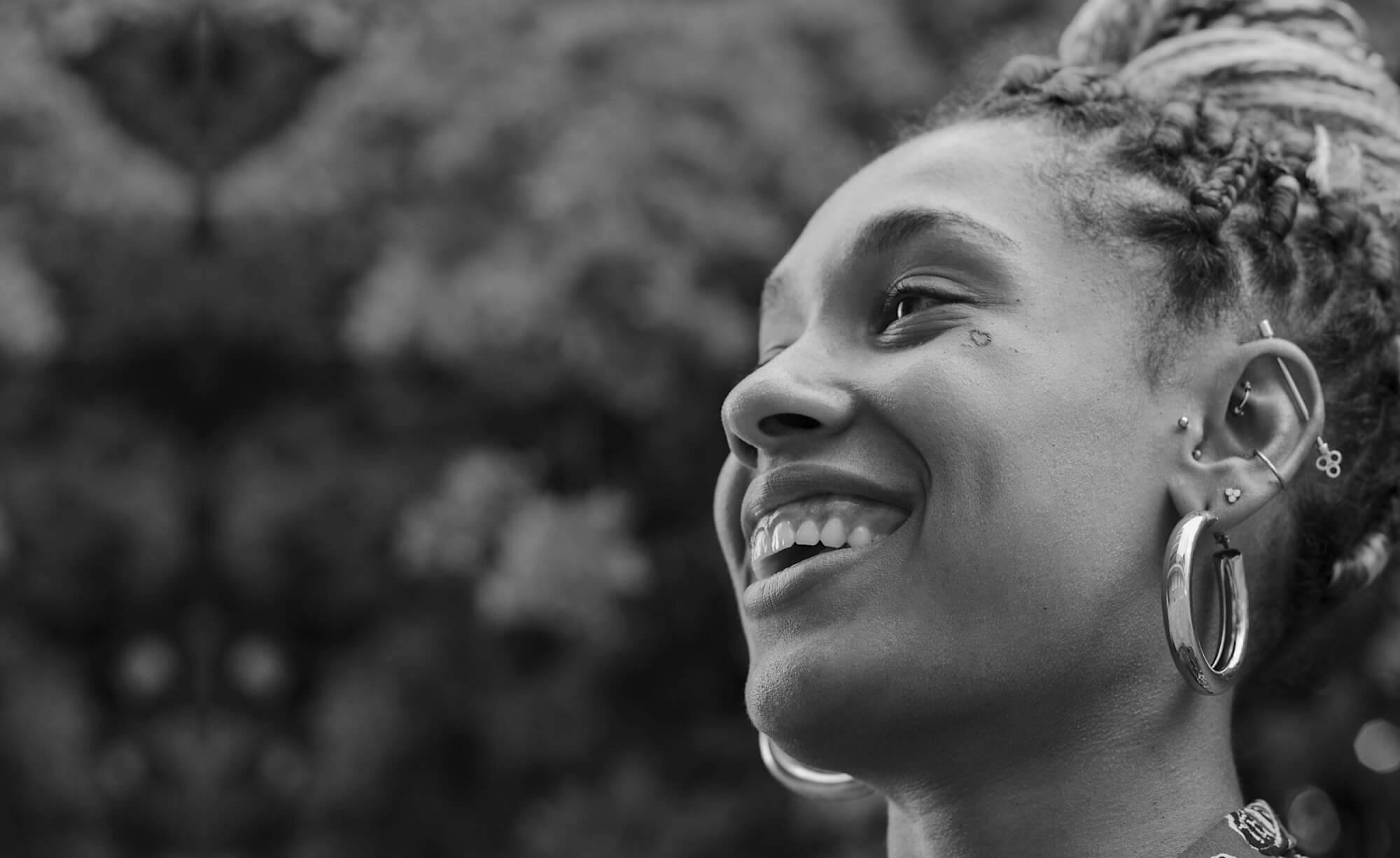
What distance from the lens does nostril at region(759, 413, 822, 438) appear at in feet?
6.86

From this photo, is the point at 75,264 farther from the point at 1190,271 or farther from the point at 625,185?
the point at 1190,271

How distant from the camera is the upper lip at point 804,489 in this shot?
2.02 meters

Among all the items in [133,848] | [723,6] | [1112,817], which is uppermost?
[1112,817]

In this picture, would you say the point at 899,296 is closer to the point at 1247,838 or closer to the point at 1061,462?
the point at 1061,462

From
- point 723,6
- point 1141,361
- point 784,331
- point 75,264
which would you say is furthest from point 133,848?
point 1141,361

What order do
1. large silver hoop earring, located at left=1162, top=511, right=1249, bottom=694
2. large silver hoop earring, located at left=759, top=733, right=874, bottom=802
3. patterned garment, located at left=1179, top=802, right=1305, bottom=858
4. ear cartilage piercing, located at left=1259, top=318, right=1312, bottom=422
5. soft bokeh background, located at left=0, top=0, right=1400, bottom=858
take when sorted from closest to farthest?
1. large silver hoop earring, located at left=1162, top=511, right=1249, bottom=694
2. patterned garment, located at left=1179, top=802, right=1305, bottom=858
3. ear cartilage piercing, located at left=1259, top=318, right=1312, bottom=422
4. large silver hoop earring, located at left=759, top=733, right=874, bottom=802
5. soft bokeh background, located at left=0, top=0, right=1400, bottom=858

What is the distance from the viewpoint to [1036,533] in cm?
194

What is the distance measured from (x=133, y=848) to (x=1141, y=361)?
18.6 feet

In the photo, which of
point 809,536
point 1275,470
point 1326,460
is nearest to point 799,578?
point 809,536

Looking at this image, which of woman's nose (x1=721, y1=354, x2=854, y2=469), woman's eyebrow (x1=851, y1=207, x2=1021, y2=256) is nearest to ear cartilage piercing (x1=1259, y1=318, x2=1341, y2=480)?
woman's eyebrow (x1=851, y1=207, x2=1021, y2=256)

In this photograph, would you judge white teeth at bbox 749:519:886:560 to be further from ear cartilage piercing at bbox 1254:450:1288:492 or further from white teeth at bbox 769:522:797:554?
ear cartilage piercing at bbox 1254:450:1288:492

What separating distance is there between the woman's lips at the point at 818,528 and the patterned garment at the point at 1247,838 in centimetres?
57

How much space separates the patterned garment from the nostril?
720 millimetres

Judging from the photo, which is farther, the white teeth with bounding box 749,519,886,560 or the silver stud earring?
the silver stud earring
